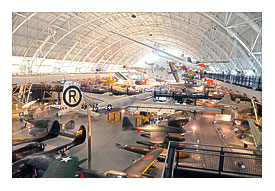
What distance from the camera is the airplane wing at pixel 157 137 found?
11.0 meters

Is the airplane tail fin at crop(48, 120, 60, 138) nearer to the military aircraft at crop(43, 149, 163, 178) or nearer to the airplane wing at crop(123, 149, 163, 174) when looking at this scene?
the military aircraft at crop(43, 149, 163, 178)

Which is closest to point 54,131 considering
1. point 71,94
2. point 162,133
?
point 71,94

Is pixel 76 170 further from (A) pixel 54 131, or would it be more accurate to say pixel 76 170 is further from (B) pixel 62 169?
(A) pixel 54 131

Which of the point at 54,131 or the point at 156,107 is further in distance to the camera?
the point at 156,107

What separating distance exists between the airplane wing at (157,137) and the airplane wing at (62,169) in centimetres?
578

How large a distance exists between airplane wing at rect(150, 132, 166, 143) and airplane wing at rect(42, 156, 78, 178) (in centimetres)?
578

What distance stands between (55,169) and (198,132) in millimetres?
13866

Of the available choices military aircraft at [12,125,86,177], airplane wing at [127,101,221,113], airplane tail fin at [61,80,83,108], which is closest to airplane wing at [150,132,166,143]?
airplane wing at [127,101,221,113]

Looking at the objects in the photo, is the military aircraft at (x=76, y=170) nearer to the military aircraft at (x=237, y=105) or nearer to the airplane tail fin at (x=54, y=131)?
the airplane tail fin at (x=54, y=131)

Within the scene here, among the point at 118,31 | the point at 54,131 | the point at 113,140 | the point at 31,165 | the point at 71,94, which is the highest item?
the point at 118,31

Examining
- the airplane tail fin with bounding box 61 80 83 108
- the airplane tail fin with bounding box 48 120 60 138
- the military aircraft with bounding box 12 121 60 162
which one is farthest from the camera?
the airplane tail fin with bounding box 48 120 60 138

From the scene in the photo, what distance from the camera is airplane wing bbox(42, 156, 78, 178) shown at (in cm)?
622

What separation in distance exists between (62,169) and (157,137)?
22.4ft

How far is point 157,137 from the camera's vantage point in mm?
11453
